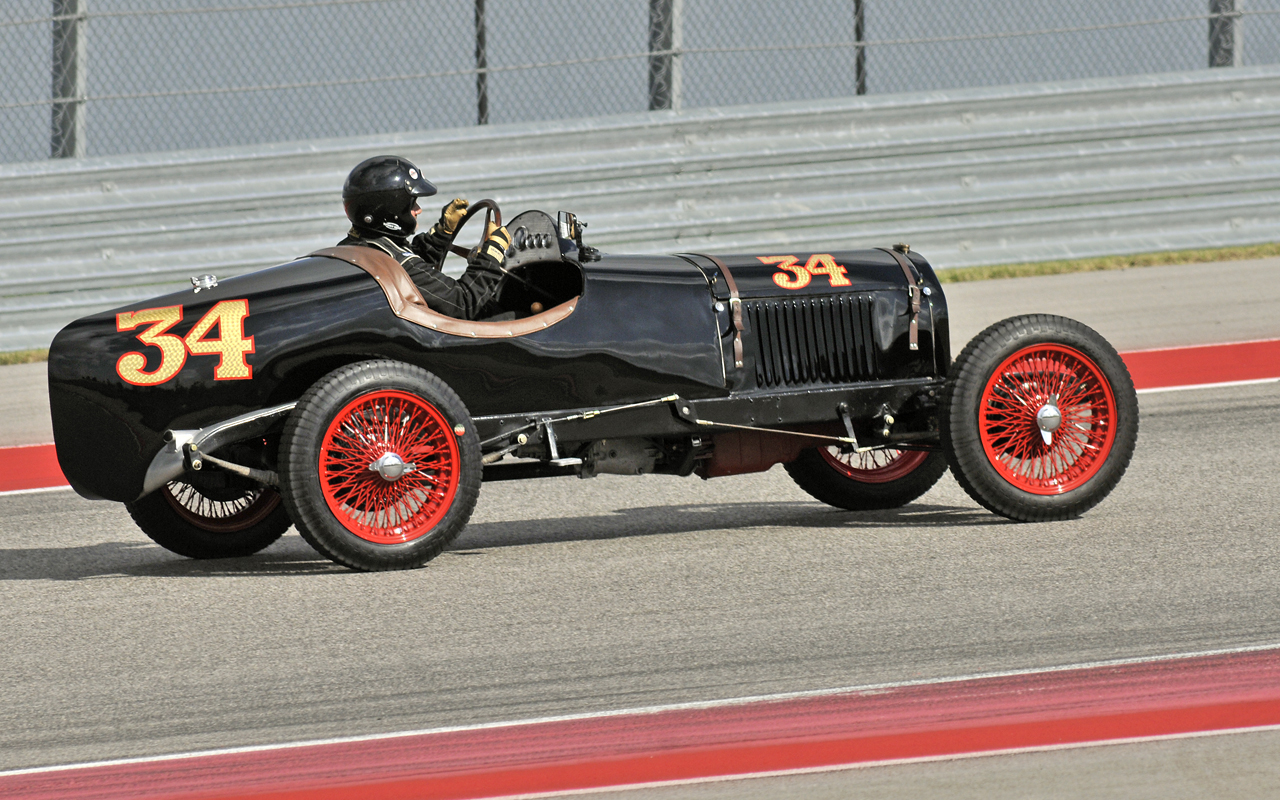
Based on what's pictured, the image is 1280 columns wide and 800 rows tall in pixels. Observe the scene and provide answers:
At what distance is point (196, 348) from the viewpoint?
637 centimetres

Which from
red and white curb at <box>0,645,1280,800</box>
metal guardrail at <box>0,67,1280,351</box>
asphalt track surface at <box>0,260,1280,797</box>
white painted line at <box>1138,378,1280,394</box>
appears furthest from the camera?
metal guardrail at <box>0,67,1280,351</box>

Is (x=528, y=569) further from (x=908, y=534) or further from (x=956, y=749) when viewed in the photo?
(x=956, y=749)

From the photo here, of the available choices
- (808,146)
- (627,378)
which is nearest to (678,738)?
(627,378)

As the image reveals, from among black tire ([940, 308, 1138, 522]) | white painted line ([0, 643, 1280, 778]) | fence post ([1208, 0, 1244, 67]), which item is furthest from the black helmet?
fence post ([1208, 0, 1244, 67])

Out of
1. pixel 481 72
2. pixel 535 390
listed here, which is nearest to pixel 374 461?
pixel 535 390

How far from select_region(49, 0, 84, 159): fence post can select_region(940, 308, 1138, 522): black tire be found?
7.58m

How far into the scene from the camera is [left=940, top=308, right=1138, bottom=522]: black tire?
6773 millimetres

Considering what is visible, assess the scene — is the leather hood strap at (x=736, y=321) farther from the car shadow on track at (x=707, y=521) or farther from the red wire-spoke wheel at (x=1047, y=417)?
the red wire-spoke wheel at (x=1047, y=417)

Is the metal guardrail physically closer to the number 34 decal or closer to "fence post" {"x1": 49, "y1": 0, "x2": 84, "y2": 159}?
"fence post" {"x1": 49, "y1": 0, "x2": 84, "y2": 159}

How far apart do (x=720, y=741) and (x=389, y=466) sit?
2259 mm

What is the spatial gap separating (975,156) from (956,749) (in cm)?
965

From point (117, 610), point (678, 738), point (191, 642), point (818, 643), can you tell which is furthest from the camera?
point (117, 610)

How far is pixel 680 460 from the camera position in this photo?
699 centimetres

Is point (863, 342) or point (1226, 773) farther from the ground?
point (863, 342)
